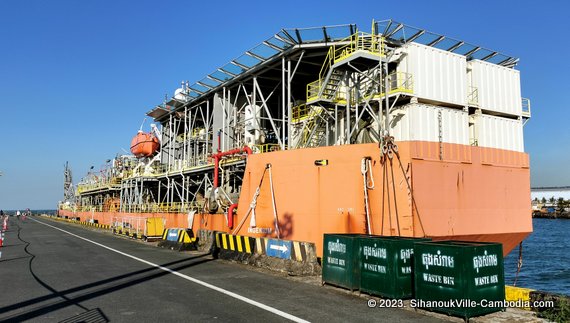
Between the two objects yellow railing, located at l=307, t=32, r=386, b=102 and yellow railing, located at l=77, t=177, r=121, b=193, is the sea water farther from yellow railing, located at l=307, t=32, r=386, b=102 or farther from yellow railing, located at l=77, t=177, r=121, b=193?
yellow railing, located at l=77, t=177, r=121, b=193

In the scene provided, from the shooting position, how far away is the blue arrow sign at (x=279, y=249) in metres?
13.7

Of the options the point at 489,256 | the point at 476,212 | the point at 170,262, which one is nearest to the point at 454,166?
the point at 476,212

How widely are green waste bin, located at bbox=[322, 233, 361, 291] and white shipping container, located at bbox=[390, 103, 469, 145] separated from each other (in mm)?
8419

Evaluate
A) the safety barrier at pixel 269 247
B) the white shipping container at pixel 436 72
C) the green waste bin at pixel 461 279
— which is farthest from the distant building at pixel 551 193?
the green waste bin at pixel 461 279

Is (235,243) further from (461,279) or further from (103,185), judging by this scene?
(103,185)

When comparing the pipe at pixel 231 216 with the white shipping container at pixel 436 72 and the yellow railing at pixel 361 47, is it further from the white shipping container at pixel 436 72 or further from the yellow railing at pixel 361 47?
the white shipping container at pixel 436 72

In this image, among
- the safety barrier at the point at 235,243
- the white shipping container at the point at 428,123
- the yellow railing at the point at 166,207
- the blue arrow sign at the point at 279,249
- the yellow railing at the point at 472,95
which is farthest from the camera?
the yellow railing at the point at 166,207

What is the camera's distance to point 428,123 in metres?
17.8

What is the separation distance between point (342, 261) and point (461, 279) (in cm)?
349

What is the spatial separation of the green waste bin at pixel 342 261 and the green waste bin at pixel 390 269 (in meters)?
0.44

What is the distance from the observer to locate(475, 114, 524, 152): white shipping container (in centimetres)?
1984

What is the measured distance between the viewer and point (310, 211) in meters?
16.3

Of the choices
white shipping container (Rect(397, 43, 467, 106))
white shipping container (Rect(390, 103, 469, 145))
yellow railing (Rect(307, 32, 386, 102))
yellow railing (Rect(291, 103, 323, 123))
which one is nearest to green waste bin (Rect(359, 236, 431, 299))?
white shipping container (Rect(390, 103, 469, 145))

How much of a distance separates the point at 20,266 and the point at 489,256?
1629 cm
